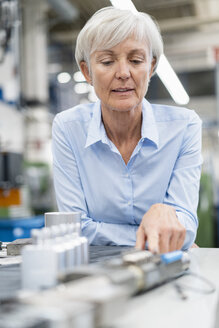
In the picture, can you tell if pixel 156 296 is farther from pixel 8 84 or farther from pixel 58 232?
pixel 8 84

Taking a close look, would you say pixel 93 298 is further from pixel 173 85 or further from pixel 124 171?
pixel 173 85

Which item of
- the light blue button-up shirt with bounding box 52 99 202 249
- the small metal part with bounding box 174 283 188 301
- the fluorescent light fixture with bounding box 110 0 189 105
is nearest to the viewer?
the small metal part with bounding box 174 283 188 301

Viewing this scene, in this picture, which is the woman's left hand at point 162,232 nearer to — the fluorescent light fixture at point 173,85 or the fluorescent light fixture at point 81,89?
the fluorescent light fixture at point 173,85

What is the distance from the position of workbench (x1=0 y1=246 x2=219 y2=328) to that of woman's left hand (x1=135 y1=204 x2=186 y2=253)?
8cm

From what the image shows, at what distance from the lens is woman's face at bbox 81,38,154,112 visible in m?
1.33

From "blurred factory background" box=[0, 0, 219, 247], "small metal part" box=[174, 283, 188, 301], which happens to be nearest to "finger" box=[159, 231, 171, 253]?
"small metal part" box=[174, 283, 188, 301]

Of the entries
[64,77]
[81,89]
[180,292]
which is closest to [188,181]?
[180,292]

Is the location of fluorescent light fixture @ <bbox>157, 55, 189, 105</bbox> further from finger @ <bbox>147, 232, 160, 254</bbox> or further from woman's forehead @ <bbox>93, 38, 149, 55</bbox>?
finger @ <bbox>147, 232, 160, 254</bbox>

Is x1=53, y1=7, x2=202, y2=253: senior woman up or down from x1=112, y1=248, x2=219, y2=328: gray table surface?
up

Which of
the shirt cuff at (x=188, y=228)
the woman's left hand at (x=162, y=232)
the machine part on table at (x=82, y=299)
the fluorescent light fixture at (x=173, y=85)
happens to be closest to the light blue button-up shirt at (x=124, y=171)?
the shirt cuff at (x=188, y=228)

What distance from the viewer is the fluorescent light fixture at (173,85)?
6.25m

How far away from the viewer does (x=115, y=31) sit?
1.31m

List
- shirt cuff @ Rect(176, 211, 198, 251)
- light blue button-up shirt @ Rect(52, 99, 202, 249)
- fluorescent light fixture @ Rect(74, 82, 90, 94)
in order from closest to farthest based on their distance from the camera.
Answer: shirt cuff @ Rect(176, 211, 198, 251), light blue button-up shirt @ Rect(52, 99, 202, 249), fluorescent light fixture @ Rect(74, 82, 90, 94)

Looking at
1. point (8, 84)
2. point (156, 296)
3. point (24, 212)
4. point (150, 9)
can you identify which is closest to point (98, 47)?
point (156, 296)
